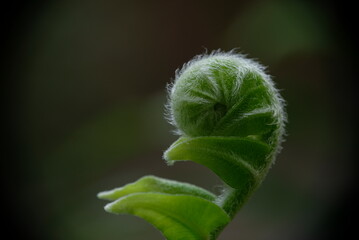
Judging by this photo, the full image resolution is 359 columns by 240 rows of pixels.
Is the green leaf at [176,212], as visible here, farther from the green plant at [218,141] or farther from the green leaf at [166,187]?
the green leaf at [166,187]

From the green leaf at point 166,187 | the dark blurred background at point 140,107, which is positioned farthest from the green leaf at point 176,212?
the dark blurred background at point 140,107

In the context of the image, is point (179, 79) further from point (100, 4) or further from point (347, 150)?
point (100, 4)

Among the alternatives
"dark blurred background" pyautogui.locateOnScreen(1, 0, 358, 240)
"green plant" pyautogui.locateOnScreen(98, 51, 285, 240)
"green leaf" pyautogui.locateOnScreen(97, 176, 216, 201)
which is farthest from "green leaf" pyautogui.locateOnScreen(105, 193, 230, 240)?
"dark blurred background" pyautogui.locateOnScreen(1, 0, 358, 240)

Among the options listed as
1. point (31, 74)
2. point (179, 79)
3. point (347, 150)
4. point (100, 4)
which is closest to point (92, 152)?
point (31, 74)

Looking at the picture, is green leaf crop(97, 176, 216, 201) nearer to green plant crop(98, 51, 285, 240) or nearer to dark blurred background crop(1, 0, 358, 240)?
green plant crop(98, 51, 285, 240)

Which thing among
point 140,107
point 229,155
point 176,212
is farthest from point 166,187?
point 140,107

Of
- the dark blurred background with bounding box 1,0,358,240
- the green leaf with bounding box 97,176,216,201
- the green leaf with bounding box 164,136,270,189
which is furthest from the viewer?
the dark blurred background with bounding box 1,0,358,240
